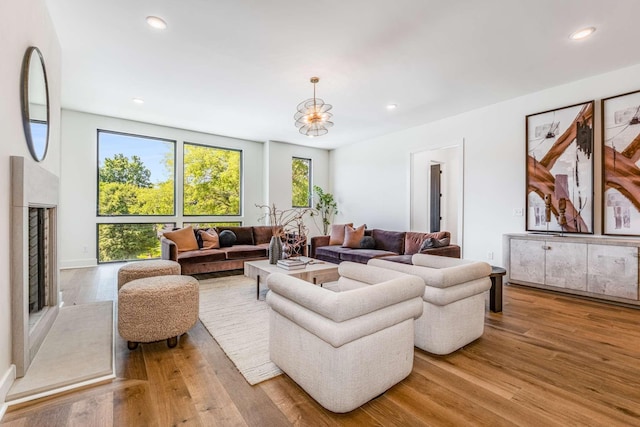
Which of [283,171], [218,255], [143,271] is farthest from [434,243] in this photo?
[283,171]

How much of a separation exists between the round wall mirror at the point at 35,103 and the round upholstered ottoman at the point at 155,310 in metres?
1.31

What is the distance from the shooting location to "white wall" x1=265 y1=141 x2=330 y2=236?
7.26 meters

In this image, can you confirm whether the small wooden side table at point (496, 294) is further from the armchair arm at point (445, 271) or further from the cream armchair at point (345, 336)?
the cream armchair at point (345, 336)

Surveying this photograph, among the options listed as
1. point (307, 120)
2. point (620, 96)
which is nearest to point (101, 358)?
point (307, 120)

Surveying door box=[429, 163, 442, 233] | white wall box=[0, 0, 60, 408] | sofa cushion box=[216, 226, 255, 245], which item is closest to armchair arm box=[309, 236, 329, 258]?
sofa cushion box=[216, 226, 255, 245]

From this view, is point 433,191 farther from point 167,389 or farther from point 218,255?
point 167,389

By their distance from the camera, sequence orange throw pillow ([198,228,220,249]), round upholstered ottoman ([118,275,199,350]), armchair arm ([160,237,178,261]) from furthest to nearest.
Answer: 1. orange throw pillow ([198,228,220,249])
2. armchair arm ([160,237,178,261])
3. round upholstered ottoman ([118,275,199,350])

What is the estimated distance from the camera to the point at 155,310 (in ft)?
7.28

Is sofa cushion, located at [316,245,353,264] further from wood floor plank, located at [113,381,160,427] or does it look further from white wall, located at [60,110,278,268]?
white wall, located at [60,110,278,268]

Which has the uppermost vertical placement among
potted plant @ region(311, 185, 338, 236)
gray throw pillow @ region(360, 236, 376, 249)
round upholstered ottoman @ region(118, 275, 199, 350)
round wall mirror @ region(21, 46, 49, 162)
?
round wall mirror @ region(21, 46, 49, 162)

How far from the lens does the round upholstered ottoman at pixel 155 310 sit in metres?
2.18

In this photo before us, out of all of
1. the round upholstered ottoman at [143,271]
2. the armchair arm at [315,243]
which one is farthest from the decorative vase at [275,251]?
the armchair arm at [315,243]

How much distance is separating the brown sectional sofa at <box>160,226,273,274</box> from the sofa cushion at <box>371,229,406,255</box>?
211 cm

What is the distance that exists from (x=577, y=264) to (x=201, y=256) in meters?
5.04
